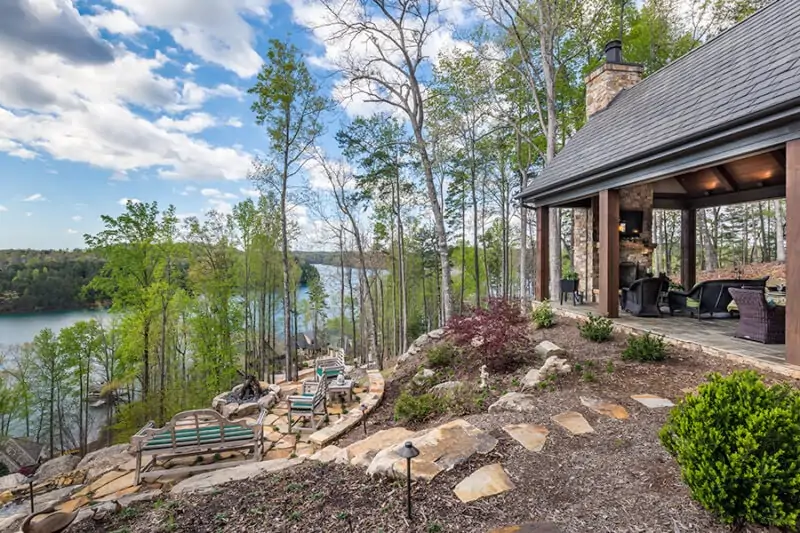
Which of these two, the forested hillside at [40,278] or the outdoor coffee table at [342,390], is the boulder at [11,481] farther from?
the forested hillside at [40,278]

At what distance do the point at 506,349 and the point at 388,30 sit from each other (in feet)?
28.7

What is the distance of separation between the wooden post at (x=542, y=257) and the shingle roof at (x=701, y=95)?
0.75 m

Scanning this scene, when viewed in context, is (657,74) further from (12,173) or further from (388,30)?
(12,173)

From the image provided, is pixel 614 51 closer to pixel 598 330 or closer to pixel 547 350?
pixel 598 330

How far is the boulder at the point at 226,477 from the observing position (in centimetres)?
288

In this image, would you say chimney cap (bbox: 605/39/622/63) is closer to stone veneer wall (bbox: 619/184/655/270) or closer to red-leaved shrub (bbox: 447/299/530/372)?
stone veneer wall (bbox: 619/184/655/270)

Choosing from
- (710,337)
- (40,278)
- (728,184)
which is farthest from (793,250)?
(40,278)

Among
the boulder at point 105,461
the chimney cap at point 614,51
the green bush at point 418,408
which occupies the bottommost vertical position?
the boulder at point 105,461

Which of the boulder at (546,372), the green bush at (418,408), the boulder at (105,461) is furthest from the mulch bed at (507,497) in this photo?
the boulder at (105,461)

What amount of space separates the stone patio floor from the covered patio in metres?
0.04

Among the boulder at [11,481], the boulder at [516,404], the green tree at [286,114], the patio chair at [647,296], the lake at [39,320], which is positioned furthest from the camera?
the lake at [39,320]

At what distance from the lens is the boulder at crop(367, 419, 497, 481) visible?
2.34 m

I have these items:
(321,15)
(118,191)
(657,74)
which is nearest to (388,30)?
(321,15)

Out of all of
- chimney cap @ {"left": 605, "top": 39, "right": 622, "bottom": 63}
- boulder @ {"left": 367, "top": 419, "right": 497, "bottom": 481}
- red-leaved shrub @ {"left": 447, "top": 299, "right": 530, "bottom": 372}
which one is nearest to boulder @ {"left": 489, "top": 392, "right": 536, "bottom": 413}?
boulder @ {"left": 367, "top": 419, "right": 497, "bottom": 481}
